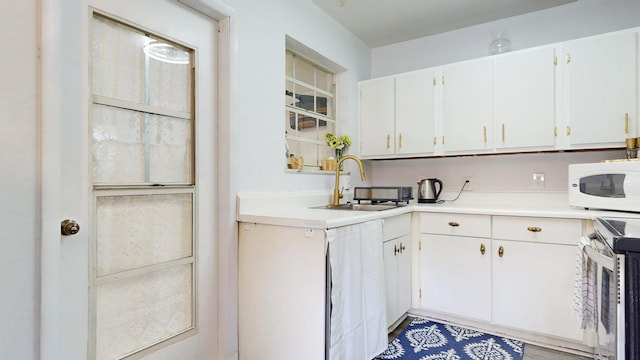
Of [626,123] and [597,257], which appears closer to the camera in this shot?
[597,257]

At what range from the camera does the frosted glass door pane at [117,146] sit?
1.38 m

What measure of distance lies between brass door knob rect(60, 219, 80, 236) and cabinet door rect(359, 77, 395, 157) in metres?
2.41

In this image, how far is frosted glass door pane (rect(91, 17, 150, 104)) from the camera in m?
1.38

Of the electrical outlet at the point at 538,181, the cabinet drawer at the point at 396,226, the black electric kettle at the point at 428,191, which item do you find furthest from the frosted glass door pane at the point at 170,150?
the electrical outlet at the point at 538,181

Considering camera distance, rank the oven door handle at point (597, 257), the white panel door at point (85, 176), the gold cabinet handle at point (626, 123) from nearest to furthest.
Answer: the oven door handle at point (597, 257) → the white panel door at point (85, 176) → the gold cabinet handle at point (626, 123)

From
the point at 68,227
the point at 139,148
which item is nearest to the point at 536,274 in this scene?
the point at 139,148

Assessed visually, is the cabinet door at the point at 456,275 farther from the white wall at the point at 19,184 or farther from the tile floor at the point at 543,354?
the white wall at the point at 19,184

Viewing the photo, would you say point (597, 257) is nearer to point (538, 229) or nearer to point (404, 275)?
point (538, 229)

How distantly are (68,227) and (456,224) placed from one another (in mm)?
2290

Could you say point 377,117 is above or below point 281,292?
above

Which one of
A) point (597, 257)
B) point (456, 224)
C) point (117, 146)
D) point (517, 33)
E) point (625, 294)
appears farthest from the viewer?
point (517, 33)

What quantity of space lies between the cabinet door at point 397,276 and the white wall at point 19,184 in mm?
1773

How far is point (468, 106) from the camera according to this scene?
107 inches

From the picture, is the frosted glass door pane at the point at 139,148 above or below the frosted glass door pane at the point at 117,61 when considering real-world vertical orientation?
below
